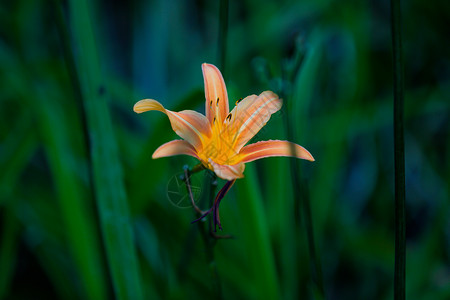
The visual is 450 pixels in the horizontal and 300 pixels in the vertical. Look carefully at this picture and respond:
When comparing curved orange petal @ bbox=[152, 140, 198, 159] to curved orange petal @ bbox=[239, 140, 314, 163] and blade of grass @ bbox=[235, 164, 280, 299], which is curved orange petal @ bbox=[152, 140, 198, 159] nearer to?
curved orange petal @ bbox=[239, 140, 314, 163]

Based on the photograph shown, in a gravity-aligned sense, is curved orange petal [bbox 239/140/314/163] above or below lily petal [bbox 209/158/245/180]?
above

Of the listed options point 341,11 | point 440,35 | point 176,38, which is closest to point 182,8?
point 176,38

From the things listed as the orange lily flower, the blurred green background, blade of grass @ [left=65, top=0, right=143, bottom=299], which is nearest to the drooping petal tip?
the orange lily flower

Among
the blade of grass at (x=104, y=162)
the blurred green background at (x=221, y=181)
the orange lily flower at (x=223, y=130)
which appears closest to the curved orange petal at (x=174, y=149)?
the orange lily flower at (x=223, y=130)

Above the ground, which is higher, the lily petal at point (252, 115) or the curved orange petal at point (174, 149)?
the lily petal at point (252, 115)

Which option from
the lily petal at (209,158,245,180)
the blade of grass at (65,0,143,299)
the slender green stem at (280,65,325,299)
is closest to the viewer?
the lily petal at (209,158,245,180)

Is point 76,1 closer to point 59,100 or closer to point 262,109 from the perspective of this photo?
point 262,109

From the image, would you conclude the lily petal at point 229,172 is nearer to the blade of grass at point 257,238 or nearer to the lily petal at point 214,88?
the lily petal at point 214,88
